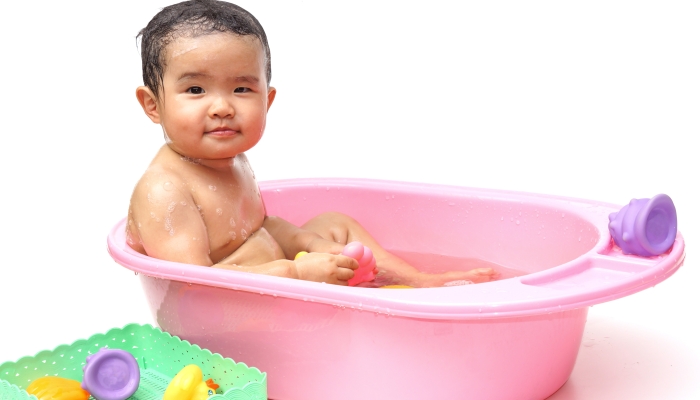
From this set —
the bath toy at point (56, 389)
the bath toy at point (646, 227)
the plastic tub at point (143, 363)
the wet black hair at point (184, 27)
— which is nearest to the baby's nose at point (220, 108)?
the wet black hair at point (184, 27)

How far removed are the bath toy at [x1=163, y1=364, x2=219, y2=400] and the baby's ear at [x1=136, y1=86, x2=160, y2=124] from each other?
579 mm

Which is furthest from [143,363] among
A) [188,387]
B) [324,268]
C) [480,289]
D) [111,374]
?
[480,289]

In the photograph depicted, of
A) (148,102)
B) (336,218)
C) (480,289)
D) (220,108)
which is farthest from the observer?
(336,218)

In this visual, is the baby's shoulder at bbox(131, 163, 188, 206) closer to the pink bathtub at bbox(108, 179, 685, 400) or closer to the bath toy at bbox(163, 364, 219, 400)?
the pink bathtub at bbox(108, 179, 685, 400)

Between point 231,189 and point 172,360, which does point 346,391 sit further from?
point 231,189

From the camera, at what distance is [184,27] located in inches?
76.4

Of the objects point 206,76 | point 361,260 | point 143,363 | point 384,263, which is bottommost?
point 143,363

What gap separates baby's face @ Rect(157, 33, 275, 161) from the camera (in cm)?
192

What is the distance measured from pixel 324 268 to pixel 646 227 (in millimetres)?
636

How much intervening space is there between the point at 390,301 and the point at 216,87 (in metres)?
0.64

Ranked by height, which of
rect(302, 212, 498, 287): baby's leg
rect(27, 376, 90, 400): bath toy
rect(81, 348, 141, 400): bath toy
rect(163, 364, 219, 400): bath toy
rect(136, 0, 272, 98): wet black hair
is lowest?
rect(27, 376, 90, 400): bath toy

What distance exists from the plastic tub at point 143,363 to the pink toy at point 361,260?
0.34 metres

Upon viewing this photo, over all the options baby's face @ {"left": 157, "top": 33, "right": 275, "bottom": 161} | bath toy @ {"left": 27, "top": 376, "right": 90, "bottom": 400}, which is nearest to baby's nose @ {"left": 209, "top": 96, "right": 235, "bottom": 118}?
baby's face @ {"left": 157, "top": 33, "right": 275, "bottom": 161}

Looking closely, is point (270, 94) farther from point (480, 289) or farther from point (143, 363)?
point (480, 289)
